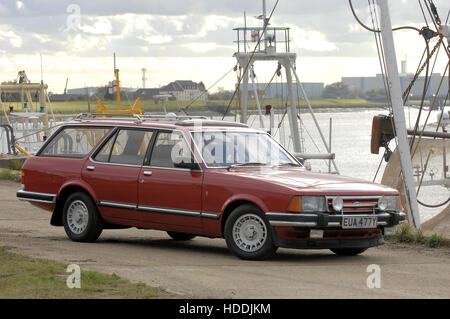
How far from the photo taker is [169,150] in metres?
11.8

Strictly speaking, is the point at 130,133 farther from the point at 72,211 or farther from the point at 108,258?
the point at 108,258

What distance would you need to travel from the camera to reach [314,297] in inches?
326

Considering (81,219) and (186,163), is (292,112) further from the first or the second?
(186,163)

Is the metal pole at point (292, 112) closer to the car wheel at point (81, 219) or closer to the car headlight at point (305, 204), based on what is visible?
the car wheel at point (81, 219)

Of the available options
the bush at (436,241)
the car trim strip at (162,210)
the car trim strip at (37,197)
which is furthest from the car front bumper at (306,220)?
the car trim strip at (37,197)

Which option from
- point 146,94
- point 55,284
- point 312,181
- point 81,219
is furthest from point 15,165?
point 55,284

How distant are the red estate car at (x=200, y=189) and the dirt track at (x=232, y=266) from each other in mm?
300

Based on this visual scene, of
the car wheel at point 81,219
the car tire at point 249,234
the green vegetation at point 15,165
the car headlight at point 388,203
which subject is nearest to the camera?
the car tire at point 249,234

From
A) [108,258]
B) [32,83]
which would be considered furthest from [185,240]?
[32,83]

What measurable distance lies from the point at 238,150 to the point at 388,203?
76.6 inches

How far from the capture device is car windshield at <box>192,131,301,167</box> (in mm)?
11578

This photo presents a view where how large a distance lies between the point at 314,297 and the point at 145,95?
120 feet

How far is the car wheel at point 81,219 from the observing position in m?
12.4
